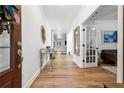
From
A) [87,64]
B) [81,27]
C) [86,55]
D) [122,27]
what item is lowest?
[87,64]

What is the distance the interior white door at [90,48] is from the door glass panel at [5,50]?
16.0ft

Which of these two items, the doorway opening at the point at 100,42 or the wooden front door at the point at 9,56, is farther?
the doorway opening at the point at 100,42

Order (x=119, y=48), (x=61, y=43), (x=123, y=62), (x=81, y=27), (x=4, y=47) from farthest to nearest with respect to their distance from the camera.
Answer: (x=61, y=43), (x=81, y=27), (x=119, y=48), (x=123, y=62), (x=4, y=47)

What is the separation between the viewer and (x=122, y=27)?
7.25 feet

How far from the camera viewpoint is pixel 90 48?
6684 millimetres

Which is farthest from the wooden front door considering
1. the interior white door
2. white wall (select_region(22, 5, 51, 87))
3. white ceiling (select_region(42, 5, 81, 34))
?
the interior white door

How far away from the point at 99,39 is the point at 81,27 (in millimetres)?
2016

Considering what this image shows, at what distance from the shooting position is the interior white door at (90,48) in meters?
6.51

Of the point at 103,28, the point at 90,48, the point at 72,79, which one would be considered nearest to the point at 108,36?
the point at 103,28

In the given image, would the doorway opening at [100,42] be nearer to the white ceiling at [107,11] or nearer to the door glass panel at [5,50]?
the white ceiling at [107,11]

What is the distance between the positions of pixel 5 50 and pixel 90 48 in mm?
5225

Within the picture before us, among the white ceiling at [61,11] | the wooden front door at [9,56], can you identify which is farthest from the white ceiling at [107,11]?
the wooden front door at [9,56]
